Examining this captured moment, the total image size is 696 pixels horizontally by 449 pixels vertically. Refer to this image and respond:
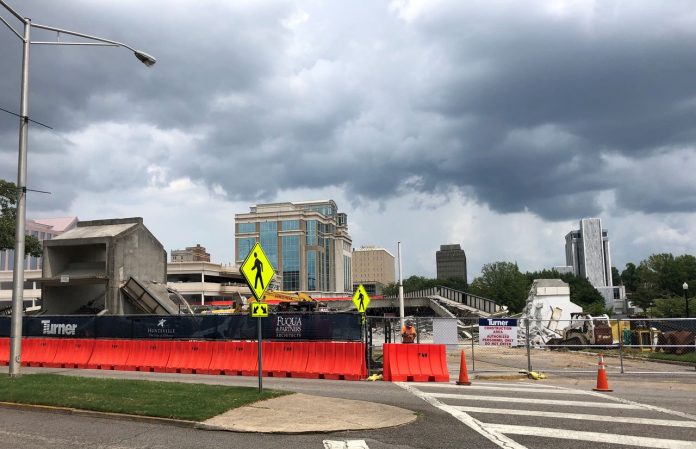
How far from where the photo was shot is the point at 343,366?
16.1m

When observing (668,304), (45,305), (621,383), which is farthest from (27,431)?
(668,304)

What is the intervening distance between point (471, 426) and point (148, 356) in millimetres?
13653

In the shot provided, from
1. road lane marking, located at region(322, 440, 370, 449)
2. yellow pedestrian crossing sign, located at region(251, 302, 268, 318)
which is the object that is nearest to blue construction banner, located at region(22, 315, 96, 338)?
yellow pedestrian crossing sign, located at region(251, 302, 268, 318)

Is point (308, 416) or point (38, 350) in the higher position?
point (38, 350)

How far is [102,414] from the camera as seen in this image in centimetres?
970

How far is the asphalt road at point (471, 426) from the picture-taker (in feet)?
25.2

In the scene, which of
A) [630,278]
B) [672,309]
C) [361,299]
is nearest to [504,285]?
[672,309]

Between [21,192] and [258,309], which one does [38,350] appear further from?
[258,309]

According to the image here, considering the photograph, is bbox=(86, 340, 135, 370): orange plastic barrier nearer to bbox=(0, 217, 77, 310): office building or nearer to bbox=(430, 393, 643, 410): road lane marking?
bbox=(430, 393, 643, 410): road lane marking

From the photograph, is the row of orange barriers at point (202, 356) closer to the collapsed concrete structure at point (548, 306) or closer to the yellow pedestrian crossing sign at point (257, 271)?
the yellow pedestrian crossing sign at point (257, 271)

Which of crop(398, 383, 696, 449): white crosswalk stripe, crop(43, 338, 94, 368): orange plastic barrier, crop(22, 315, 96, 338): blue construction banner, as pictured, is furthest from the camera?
crop(22, 315, 96, 338): blue construction banner

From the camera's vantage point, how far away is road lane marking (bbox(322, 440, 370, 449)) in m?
7.36

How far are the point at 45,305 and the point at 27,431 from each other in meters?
35.2

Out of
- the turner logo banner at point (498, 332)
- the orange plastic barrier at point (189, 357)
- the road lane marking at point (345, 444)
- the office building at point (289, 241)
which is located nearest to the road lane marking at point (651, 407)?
the turner logo banner at point (498, 332)
